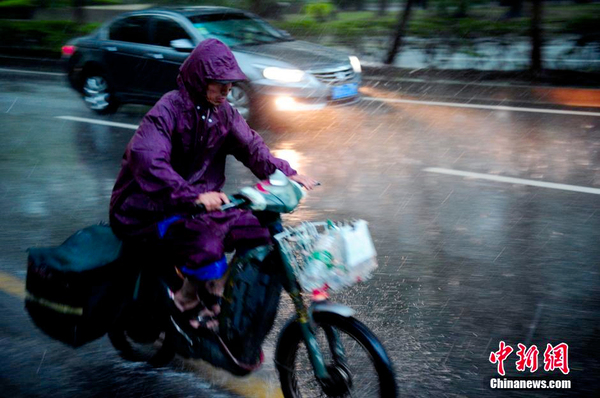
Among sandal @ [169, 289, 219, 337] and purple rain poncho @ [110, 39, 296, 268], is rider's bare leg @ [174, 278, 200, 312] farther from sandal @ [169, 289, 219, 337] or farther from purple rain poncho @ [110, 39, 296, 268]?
purple rain poncho @ [110, 39, 296, 268]

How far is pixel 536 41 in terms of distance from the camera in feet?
42.6

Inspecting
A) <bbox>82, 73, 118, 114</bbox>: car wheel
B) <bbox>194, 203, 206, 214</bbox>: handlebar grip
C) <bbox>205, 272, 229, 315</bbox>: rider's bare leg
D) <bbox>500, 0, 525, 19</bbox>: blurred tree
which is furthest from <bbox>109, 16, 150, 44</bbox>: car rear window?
<bbox>194, 203, 206, 214</bbox>: handlebar grip

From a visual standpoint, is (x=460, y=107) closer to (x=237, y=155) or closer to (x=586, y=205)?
(x=586, y=205)

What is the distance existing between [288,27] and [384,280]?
543 inches

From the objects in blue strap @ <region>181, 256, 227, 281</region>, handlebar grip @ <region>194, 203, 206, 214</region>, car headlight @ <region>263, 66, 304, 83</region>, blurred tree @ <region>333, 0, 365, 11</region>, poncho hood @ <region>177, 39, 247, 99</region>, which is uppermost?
blurred tree @ <region>333, 0, 365, 11</region>

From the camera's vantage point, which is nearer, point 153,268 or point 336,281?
point 336,281

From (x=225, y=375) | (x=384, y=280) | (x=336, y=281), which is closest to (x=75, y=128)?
(x=384, y=280)

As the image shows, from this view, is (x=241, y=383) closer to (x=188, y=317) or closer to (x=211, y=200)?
(x=188, y=317)

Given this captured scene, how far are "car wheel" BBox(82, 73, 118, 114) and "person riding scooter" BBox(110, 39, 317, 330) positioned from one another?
848cm

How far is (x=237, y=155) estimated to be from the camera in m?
3.65

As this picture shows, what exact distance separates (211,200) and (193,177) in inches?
22.1

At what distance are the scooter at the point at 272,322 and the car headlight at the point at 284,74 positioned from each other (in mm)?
6780

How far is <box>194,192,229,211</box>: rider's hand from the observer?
2.99 m

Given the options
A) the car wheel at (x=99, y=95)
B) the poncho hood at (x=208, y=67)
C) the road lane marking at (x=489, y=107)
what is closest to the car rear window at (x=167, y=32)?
the car wheel at (x=99, y=95)
